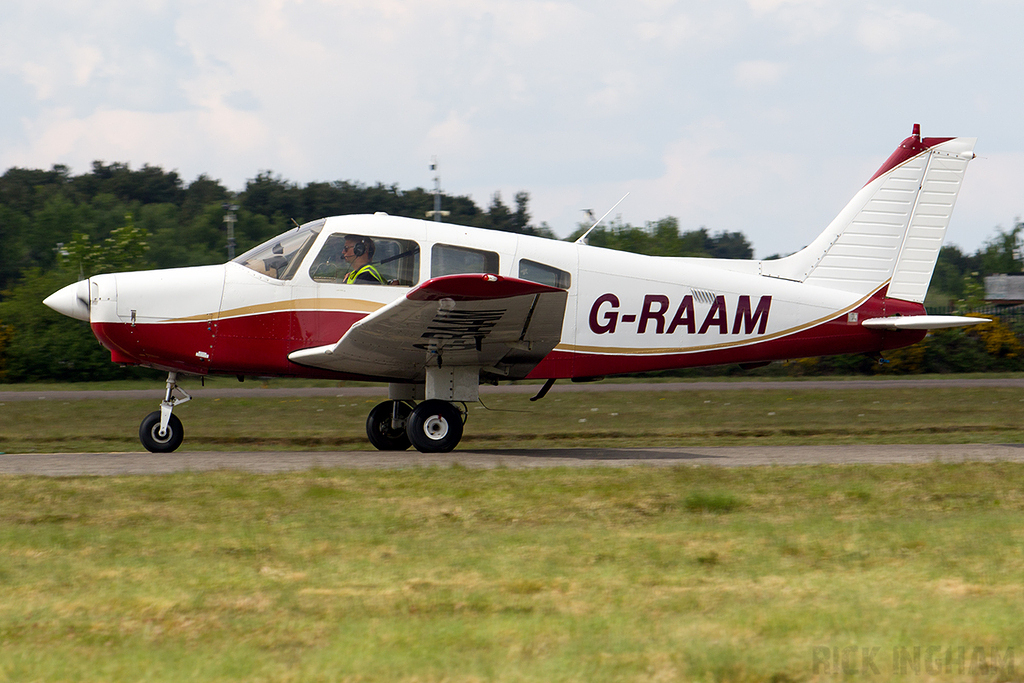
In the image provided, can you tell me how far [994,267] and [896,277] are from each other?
72.5 m

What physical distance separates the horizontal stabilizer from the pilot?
619 cm

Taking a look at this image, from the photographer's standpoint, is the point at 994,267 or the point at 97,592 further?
the point at 994,267

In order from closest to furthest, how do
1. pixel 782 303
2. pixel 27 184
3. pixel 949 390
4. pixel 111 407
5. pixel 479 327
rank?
pixel 479 327 → pixel 782 303 → pixel 111 407 → pixel 949 390 → pixel 27 184

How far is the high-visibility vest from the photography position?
1076 centimetres

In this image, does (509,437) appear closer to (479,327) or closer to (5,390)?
(479,327)

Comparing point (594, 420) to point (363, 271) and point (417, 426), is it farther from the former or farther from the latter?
point (363, 271)

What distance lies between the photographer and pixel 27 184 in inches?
2431

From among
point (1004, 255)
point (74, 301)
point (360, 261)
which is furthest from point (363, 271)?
point (1004, 255)

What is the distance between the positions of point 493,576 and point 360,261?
6432mm

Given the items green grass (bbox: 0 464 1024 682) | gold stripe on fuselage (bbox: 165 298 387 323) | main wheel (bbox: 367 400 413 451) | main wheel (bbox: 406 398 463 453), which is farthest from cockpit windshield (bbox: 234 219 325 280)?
green grass (bbox: 0 464 1024 682)

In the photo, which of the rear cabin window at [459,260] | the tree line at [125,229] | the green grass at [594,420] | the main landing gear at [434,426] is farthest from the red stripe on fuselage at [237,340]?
the tree line at [125,229]

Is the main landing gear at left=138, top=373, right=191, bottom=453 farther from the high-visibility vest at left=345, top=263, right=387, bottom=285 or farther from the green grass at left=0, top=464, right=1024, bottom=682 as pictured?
the green grass at left=0, top=464, right=1024, bottom=682

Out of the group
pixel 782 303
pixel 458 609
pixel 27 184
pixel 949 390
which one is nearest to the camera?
pixel 458 609

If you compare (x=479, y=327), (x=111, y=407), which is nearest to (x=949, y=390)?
(x=479, y=327)
